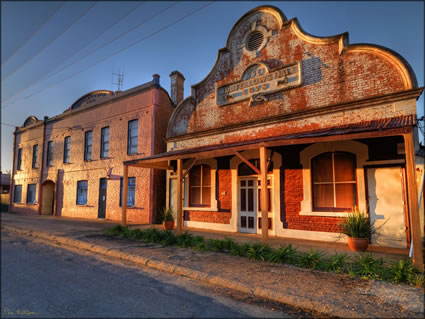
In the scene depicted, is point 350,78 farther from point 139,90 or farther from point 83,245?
point 139,90

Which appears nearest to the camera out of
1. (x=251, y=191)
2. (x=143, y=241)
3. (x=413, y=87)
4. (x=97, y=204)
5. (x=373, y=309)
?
(x=373, y=309)

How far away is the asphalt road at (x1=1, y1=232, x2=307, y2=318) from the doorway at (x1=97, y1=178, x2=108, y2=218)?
35.5ft

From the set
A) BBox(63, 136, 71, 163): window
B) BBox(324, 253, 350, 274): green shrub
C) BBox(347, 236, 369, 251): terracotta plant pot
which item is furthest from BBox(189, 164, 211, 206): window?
BBox(63, 136, 71, 163): window

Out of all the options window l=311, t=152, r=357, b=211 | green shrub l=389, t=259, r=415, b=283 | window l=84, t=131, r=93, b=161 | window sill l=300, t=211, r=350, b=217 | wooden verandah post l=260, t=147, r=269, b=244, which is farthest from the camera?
window l=84, t=131, r=93, b=161

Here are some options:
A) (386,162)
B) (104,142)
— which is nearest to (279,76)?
(386,162)

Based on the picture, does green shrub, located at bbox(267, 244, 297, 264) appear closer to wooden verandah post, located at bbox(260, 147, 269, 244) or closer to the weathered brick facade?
wooden verandah post, located at bbox(260, 147, 269, 244)

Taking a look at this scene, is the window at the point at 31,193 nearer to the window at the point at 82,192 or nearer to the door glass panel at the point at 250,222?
the window at the point at 82,192

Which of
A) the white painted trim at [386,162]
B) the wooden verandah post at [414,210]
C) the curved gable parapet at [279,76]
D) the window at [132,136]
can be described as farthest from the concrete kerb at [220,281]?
the window at [132,136]

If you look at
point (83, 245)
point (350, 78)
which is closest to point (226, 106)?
point (350, 78)

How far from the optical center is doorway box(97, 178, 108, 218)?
16844mm

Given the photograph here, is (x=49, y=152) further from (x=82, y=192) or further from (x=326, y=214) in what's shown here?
(x=326, y=214)

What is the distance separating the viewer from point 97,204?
1716 cm

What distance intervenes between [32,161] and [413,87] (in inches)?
1049

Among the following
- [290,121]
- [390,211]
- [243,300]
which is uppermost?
[290,121]
